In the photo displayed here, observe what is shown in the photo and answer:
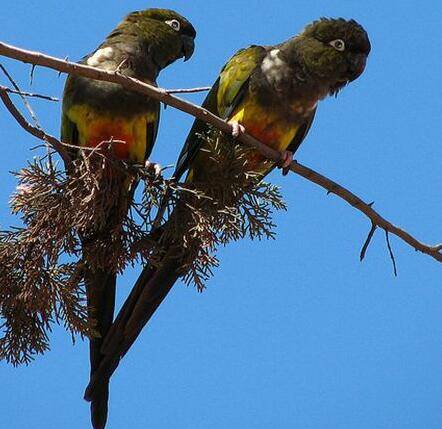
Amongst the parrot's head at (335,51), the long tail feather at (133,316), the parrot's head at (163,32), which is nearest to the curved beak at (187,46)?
the parrot's head at (163,32)

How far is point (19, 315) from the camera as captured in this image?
4.34 meters

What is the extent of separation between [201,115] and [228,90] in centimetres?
133

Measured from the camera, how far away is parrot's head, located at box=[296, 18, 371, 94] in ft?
17.9

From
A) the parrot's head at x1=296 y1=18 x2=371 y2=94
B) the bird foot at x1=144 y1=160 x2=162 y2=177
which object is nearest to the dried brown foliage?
the bird foot at x1=144 y1=160 x2=162 y2=177

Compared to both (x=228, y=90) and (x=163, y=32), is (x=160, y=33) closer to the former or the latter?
(x=163, y=32)

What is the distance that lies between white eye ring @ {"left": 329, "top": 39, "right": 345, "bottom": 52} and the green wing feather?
0.42 meters

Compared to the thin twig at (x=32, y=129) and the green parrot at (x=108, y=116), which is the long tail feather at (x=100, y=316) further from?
the thin twig at (x=32, y=129)

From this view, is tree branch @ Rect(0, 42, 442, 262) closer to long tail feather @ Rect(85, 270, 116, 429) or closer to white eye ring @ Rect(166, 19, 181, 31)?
long tail feather @ Rect(85, 270, 116, 429)

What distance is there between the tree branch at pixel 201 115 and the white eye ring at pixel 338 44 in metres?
0.87

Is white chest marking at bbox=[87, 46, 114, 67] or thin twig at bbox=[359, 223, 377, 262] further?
white chest marking at bbox=[87, 46, 114, 67]

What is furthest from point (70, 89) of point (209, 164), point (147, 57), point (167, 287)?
point (167, 287)

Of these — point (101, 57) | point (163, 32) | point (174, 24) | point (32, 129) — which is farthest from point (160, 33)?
point (32, 129)

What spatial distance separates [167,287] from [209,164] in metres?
0.74

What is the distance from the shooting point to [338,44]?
18.0 feet
